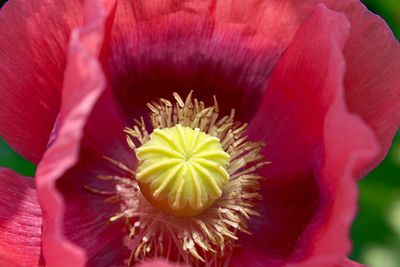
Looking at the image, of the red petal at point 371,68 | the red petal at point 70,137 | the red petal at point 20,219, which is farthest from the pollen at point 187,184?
the red petal at point 70,137

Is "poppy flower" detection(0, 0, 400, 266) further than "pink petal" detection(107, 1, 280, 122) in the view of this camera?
No

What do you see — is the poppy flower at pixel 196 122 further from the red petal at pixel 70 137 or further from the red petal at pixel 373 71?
the red petal at pixel 70 137

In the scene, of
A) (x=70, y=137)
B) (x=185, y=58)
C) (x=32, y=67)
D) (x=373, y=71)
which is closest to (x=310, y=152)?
(x=373, y=71)

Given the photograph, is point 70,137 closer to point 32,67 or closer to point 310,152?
point 32,67

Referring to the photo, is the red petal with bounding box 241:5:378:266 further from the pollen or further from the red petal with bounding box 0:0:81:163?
the red petal with bounding box 0:0:81:163

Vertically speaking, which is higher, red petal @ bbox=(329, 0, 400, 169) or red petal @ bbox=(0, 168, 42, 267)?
red petal @ bbox=(329, 0, 400, 169)

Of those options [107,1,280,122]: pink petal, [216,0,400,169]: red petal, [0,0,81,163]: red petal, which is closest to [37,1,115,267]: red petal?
[0,0,81,163]: red petal
